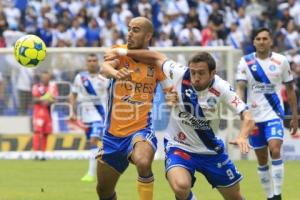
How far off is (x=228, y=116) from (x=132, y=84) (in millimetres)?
10145

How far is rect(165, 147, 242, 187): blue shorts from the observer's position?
9422mm

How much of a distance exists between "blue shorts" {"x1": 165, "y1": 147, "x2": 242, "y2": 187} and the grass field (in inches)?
139

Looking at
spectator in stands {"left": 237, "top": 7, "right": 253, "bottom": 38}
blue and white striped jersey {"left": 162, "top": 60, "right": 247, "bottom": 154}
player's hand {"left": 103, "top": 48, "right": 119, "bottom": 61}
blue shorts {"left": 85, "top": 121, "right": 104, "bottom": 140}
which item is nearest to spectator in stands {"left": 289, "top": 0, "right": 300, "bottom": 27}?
spectator in stands {"left": 237, "top": 7, "right": 253, "bottom": 38}

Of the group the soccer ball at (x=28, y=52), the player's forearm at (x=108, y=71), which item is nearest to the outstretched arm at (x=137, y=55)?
the player's forearm at (x=108, y=71)

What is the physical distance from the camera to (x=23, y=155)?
69.7ft

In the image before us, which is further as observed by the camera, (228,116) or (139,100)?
(228,116)

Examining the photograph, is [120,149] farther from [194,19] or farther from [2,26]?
[194,19]

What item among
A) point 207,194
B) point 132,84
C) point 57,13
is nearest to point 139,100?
point 132,84

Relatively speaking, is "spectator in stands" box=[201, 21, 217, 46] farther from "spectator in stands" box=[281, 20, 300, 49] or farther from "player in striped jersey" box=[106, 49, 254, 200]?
"player in striped jersey" box=[106, 49, 254, 200]

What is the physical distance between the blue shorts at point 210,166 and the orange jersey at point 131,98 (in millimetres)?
931

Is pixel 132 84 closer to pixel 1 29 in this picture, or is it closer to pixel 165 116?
pixel 165 116

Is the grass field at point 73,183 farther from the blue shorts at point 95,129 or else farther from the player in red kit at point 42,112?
the blue shorts at point 95,129

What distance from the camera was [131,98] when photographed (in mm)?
10328

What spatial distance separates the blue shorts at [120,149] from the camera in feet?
33.2
